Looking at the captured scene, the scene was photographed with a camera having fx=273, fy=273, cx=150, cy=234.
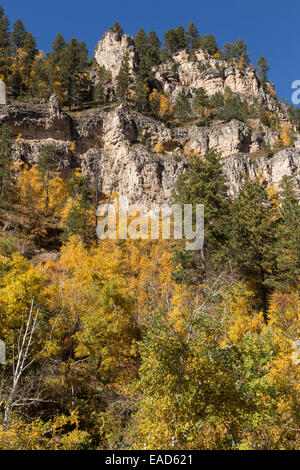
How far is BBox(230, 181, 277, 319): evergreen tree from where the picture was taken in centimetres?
1988

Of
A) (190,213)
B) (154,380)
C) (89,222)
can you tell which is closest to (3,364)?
(154,380)

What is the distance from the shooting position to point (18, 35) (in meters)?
71.5

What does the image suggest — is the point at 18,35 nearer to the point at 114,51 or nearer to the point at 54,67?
the point at 54,67

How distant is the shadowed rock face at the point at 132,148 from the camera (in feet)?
176

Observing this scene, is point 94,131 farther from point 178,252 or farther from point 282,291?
point 282,291

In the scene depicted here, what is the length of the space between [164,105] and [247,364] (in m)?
74.6

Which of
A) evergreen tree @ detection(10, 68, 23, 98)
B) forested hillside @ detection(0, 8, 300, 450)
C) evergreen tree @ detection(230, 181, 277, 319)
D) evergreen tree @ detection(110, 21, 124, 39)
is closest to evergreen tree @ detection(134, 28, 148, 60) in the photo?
evergreen tree @ detection(110, 21, 124, 39)

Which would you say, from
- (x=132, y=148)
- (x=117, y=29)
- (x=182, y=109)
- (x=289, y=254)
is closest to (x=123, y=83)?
(x=182, y=109)

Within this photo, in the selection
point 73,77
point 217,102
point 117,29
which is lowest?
point 217,102

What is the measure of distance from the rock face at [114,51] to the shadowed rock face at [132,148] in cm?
2886

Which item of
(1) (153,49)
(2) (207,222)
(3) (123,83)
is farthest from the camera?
(1) (153,49)

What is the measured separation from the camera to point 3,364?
13305 millimetres

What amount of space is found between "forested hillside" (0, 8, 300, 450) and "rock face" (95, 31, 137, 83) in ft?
2.30

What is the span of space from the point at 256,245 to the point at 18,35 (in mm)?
85034
